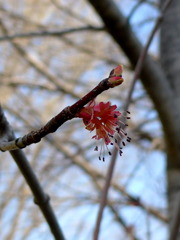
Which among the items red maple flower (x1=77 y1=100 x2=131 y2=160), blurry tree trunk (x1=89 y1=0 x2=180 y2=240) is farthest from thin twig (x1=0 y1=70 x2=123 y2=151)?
blurry tree trunk (x1=89 y1=0 x2=180 y2=240)

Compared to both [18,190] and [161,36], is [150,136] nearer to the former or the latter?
[161,36]

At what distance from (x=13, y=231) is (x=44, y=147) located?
34.2 inches

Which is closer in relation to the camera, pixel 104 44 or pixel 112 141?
pixel 112 141

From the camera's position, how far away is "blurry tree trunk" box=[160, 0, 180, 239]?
6.38ft

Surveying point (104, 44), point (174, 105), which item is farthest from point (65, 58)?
point (174, 105)

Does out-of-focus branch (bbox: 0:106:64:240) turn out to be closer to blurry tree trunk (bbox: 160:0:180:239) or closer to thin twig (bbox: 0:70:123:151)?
thin twig (bbox: 0:70:123:151)

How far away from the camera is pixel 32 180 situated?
33.0 inches

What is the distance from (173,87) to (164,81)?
200 mm

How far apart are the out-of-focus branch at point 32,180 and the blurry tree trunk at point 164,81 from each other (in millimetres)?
765

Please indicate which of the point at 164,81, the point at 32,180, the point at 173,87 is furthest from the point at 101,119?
the point at 173,87

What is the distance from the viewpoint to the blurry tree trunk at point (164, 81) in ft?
5.69

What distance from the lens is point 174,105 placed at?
196 cm

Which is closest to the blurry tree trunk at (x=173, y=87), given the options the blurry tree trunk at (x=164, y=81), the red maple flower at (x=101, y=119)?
the blurry tree trunk at (x=164, y=81)

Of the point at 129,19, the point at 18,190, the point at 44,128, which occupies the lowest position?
the point at 44,128
